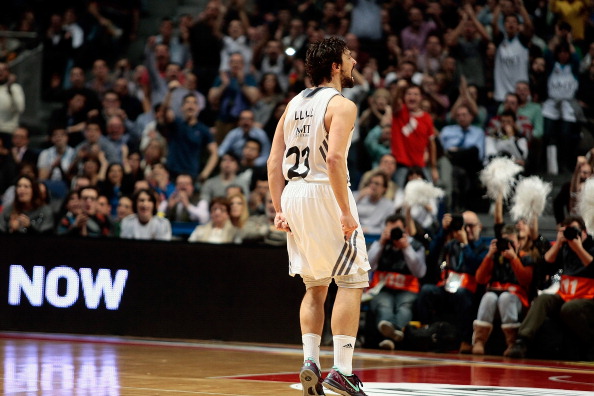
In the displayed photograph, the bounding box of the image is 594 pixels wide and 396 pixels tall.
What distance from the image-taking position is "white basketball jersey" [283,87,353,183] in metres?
6.34

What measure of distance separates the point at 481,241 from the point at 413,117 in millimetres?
3332

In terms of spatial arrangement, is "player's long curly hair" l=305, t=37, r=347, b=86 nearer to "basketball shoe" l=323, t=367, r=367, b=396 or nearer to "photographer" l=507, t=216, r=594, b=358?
"basketball shoe" l=323, t=367, r=367, b=396

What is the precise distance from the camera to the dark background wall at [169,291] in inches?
433

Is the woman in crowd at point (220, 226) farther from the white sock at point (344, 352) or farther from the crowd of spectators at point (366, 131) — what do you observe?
the white sock at point (344, 352)

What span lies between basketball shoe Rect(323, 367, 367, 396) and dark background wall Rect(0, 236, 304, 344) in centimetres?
468

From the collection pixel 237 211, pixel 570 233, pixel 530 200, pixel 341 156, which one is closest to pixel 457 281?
pixel 530 200

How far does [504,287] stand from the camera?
10555 millimetres

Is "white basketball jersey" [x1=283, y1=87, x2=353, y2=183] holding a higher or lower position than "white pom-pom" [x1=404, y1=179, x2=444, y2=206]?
higher

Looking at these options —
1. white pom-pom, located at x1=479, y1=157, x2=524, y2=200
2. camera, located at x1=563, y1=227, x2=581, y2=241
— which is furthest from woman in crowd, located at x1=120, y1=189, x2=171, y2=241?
camera, located at x1=563, y1=227, x2=581, y2=241

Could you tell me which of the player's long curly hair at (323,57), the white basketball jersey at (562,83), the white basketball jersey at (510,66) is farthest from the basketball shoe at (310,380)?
the white basketball jersey at (510,66)

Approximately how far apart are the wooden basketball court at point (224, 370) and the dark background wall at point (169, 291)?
10.9 inches

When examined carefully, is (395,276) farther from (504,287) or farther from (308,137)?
(308,137)

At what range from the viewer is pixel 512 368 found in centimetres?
905

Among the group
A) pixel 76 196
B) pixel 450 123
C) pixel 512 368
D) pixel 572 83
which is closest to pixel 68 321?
pixel 76 196
